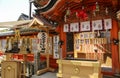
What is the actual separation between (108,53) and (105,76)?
13.1 ft

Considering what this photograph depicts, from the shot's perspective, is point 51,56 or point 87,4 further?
point 51,56

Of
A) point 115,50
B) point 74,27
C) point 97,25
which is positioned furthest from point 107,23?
point 74,27

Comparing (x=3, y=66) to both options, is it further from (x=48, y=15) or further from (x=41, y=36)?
(x=48, y=15)

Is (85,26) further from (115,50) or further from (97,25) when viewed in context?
(115,50)


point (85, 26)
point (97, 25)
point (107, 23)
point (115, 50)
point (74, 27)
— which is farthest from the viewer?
point (74, 27)

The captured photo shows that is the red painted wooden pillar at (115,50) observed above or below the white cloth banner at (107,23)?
below

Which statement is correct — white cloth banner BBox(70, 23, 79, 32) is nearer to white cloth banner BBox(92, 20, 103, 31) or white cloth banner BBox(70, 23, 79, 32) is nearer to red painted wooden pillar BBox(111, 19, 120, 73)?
white cloth banner BBox(92, 20, 103, 31)

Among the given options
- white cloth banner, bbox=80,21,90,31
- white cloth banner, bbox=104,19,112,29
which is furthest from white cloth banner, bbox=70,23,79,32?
white cloth banner, bbox=104,19,112,29

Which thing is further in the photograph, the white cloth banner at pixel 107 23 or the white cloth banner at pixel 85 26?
the white cloth banner at pixel 85 26

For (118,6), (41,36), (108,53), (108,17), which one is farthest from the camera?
(108,53)

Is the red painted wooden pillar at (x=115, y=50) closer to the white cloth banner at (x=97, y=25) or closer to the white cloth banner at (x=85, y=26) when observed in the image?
the white cloth banner at (x=97, y=25)

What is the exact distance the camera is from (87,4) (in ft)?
30.3

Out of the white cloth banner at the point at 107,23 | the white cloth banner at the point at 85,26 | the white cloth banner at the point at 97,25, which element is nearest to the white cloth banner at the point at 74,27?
the white cloth banner at the point at 85,26

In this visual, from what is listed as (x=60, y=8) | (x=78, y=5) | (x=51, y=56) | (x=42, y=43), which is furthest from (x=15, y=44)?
(x=78, y=5)
